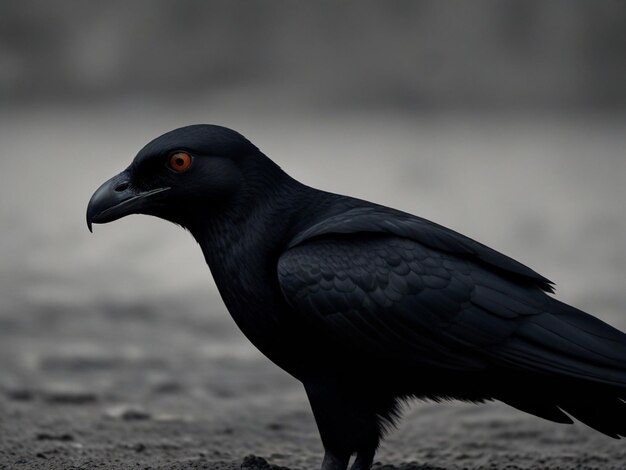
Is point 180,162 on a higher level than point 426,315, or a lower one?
higher

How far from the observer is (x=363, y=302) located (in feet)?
14.1

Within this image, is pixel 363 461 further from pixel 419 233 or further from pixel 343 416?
pixel 419 233

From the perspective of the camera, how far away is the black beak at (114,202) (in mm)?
4523

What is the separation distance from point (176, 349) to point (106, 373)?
714 mm

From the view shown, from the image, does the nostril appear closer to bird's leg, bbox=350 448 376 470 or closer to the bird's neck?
the bird's neck

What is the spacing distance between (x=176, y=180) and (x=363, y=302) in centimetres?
93

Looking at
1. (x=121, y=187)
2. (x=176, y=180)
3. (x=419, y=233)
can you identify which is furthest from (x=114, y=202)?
(x=419, y=233)

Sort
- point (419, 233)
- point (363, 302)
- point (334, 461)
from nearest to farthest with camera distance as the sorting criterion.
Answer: point (363, 302) → point (419, 233) → point (334, 461)

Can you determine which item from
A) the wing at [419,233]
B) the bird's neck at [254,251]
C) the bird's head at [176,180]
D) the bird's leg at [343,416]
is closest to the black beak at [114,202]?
the bird's head at [176,180]

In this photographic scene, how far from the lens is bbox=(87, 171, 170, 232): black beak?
14.8 feet

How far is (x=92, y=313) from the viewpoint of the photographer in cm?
930

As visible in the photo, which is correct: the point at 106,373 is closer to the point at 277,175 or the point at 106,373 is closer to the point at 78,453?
the point at 78,453

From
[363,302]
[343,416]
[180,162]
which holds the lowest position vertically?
[343,416]

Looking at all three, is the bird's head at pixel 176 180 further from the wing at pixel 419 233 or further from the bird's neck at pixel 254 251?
the wing at pixel 419 233
